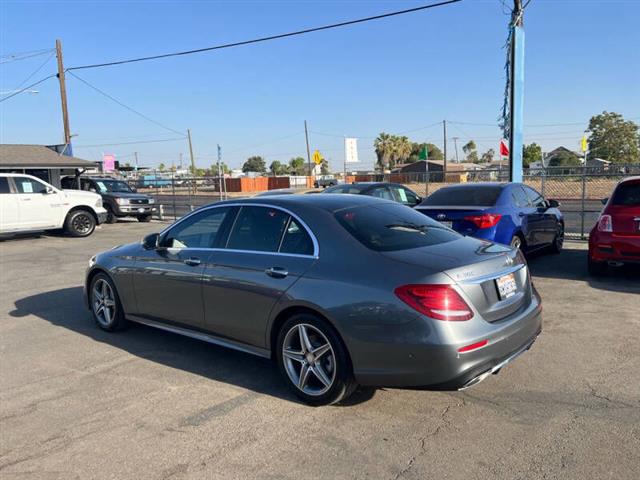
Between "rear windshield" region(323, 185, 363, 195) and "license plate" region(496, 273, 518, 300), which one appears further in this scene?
"rear windshield" region(323, 185, 363, 195)

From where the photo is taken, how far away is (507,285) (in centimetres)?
398

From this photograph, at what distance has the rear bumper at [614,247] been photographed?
748 cm

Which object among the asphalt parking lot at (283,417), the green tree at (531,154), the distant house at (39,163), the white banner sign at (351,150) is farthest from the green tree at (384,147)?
the asphalt parking lot at (283,417)

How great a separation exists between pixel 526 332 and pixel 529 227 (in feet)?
18.3

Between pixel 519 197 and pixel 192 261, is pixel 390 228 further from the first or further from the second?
pixel 519 197

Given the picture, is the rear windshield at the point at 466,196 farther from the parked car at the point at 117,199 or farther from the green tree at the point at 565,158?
the green tree at the point at 565,158

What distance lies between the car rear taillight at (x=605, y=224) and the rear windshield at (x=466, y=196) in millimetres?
1519

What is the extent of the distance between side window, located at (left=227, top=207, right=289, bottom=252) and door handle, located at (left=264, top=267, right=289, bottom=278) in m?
0.21

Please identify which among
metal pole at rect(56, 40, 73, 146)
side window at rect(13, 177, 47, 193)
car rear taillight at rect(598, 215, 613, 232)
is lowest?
car rear taillight at rect(598, 215, 613, 232)

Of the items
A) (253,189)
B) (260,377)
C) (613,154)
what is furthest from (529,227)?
(613,154)

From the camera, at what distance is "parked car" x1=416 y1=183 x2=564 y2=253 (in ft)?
27.1

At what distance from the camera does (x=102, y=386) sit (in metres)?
4.62

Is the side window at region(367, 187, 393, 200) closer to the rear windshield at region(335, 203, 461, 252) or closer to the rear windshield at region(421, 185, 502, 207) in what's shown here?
the rear windshield at region(421, 185, 502, 207)

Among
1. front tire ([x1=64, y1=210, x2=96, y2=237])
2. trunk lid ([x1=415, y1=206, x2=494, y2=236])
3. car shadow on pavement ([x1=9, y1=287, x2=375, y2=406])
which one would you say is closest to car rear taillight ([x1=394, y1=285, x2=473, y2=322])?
car shadow on pavement ([x1=9, y1=287, x2=375, y2=406])
